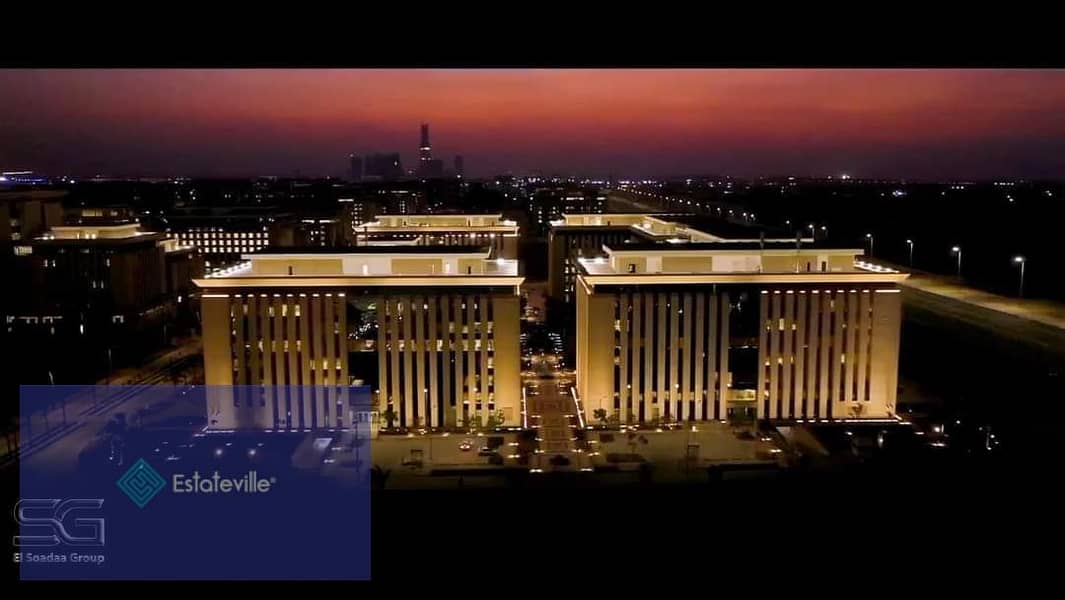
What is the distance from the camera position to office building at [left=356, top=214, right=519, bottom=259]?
16.8 m

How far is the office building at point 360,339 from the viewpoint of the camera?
9016 millimetres

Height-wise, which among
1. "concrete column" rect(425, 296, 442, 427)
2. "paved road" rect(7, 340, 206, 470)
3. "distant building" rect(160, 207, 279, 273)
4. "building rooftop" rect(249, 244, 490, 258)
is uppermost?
"building rooftop" rect(249, 244, 490, 258)

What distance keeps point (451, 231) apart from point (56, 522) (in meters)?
15.4

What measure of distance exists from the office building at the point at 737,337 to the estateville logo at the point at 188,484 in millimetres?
7406

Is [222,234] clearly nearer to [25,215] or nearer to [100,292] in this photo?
[25,215]

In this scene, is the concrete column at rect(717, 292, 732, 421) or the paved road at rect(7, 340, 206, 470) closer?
the paved road at rect(7, 340, 206, 470)

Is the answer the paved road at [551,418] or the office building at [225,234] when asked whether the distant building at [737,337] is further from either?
the office building at [225,234]

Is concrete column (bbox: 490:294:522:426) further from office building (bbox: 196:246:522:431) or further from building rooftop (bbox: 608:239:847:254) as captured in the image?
building rooftop (bbox: 608:239:847:254)

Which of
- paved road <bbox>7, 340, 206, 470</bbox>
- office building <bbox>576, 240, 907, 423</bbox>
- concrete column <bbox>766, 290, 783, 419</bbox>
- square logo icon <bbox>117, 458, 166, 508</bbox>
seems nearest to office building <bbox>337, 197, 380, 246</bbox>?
paved road <bbox>7, 340, 206, 470</bbox>

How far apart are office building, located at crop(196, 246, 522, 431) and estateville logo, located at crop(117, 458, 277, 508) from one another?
7.08 m

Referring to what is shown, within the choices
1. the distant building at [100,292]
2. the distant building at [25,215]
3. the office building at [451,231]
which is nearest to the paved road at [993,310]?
the office building at [451,231]

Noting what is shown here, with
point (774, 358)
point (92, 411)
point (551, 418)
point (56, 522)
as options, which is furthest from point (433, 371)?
point (56, 522)

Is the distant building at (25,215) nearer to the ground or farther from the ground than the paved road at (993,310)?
farther from the ground
